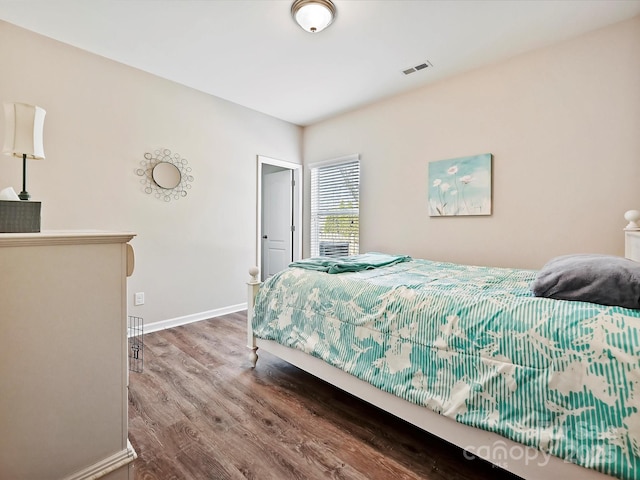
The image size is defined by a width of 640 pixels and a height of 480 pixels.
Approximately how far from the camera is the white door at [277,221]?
4.71 metres

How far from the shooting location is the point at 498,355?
3.97 feet

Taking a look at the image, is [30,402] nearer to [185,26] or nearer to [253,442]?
[253,442]

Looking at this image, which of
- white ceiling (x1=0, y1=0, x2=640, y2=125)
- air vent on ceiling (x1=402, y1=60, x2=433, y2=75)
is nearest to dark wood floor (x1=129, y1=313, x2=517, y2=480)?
white ceiling (x1=0, y1=0, x2=640, y2=125)

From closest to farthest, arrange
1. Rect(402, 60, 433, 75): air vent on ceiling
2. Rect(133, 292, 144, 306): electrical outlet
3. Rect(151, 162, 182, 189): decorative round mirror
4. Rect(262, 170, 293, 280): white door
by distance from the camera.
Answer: Rect(402, 60, 433, 75): air vent on ceiling < Rect(133, 292, 144, 306): electrical outlet < Rect(151, 162, 182, 189): decorative round mirror < Rect(262, 170, 293, 280): white door

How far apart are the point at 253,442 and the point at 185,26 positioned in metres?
2.92

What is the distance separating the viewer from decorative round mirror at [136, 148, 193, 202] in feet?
10.1

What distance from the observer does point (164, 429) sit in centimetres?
164

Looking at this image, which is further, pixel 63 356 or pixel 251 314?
pixel 251 314

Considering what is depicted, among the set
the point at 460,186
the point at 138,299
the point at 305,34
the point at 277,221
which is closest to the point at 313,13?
the point at 305,34

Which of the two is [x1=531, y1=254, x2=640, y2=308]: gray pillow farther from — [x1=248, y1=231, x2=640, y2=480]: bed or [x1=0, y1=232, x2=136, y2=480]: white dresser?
[x1=0, y1=232, x2=136, y2=480]: white dresser

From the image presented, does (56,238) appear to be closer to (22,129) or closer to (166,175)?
(22,129)

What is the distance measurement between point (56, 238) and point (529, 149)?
336 cm

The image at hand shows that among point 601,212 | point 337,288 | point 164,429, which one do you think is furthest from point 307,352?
point 601,212

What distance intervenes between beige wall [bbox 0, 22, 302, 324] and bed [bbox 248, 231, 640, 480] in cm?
201
